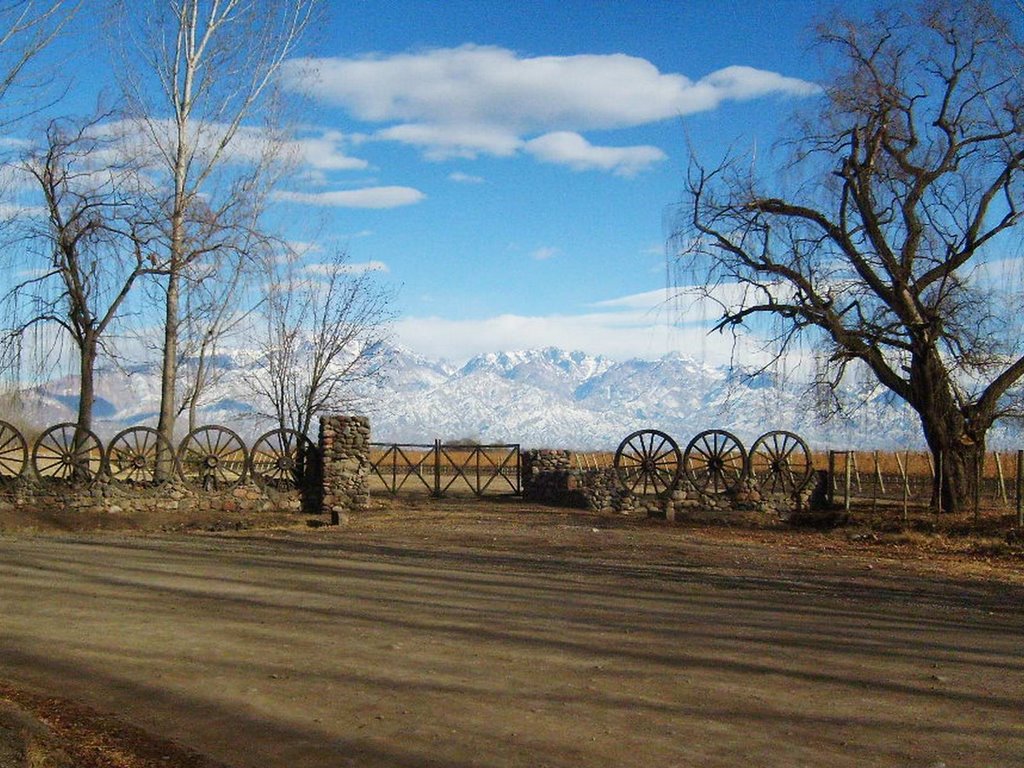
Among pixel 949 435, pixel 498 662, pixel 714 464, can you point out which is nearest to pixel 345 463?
pixel 714 464

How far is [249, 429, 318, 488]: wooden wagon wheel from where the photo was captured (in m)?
26.0

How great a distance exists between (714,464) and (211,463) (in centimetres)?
1280

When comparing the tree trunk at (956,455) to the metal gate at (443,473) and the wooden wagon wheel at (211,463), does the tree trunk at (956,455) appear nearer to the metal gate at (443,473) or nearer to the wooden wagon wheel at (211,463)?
the metal gate at (443,473)

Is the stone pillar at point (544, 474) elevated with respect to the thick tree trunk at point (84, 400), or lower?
lower

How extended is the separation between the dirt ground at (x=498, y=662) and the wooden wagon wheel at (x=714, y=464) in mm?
10795

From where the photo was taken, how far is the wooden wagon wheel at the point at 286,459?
85.3 feet

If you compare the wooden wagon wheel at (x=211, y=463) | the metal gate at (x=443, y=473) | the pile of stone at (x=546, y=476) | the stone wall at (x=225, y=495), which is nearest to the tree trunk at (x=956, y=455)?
the pile of stone at (x=546, y=476)

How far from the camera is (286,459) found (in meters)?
26.0

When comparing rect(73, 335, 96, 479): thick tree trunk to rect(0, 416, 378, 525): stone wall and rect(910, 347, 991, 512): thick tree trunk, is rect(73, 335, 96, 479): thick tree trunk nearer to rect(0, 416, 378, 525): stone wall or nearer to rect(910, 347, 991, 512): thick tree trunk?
rect(0, 416, 378, 525): stone wall

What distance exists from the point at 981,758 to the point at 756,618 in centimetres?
433

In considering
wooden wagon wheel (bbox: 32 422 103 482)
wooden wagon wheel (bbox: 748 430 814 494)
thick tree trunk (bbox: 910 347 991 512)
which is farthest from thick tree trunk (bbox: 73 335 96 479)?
thick tree trunk (bbox: 910 347 991 512)

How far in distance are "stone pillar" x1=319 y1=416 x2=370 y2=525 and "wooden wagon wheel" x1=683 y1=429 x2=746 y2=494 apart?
8.39 meters

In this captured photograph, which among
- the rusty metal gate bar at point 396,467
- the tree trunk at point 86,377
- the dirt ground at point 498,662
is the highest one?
the tree trunk at point 86,377

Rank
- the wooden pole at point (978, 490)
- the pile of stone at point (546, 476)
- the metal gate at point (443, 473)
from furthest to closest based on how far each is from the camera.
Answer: the metal gate at point (443, 473) < the pile of stone at point (546, 476) < the wooden pole at point (978, 490)
